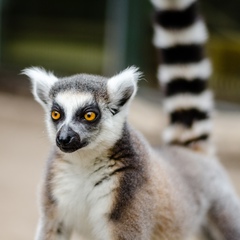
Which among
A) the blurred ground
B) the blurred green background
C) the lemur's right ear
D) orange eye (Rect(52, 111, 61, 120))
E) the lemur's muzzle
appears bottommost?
the blurred ground

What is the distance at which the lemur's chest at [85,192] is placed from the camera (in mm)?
4098

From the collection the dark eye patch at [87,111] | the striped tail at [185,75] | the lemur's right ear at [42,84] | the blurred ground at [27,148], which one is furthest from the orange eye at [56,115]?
the blurred ground at [27,148]

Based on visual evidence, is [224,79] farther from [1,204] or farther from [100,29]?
[1,204]

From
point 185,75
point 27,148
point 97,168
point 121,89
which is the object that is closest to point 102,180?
point 97,168

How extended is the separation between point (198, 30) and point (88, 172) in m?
1.76

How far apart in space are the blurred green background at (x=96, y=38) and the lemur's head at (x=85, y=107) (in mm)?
5917

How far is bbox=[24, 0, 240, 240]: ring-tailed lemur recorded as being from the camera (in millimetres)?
4039

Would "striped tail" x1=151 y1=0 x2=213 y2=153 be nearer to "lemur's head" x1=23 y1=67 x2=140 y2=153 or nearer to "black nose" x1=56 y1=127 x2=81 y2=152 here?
"lemur's head" x1=23 y1=67 x2=140 y2=153

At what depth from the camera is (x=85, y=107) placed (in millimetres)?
4016

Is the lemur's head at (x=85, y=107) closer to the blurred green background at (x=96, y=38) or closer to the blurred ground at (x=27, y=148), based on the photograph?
the blurred ground at (x=27, y=148)

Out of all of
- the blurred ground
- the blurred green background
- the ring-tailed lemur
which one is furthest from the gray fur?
the blurred green background

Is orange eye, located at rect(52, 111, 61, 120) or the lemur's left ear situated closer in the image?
orange eye, located at rect(52, 111, 61, 120)

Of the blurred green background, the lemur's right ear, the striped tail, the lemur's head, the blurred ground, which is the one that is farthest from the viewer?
the blurred green background

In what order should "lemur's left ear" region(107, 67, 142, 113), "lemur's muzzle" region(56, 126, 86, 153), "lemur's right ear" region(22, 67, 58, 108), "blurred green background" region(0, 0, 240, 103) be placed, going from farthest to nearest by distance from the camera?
"blurred green background" region(0, 0, 240, 103)
"lemur's right ear" region(22, 67, 58, 108)
"lemur's left ear" region(107, 67, 142, 113)
"lemur's muzzle" region(56, 126, 86, 153)
